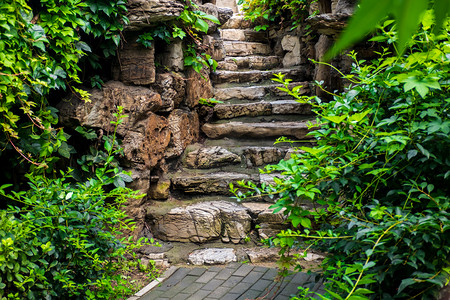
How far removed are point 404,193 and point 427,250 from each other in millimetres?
241

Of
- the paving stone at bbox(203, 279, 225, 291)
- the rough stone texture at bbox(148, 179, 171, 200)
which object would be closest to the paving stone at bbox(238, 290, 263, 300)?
the paving stone at bbox(203, 279, 225, 291)

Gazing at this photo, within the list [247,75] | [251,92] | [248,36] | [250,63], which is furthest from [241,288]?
[248,36]

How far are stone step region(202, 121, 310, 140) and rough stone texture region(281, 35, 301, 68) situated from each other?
1.50m

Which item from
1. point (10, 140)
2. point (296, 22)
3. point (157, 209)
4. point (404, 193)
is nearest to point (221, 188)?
point (157, 209)

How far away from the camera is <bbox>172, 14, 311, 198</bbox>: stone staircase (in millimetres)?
4004

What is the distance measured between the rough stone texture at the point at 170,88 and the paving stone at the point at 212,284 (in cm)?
175

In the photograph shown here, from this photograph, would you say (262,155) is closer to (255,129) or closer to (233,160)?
(233,160)

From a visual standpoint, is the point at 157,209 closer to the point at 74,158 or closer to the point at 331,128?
the point at 74,158

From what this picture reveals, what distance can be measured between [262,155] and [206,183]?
0.68m

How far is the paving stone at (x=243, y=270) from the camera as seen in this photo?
3.11 meters

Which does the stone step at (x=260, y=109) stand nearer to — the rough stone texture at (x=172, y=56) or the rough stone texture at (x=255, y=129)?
the rough stone texture at (x=255, y=129)

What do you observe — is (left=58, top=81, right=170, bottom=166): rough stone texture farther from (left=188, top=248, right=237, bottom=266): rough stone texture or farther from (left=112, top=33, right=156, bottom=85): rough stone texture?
(left=188, top=248, right=237, bottom=266): rough stone texture

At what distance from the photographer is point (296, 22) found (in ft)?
18.5

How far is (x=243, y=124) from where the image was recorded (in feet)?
15.0
